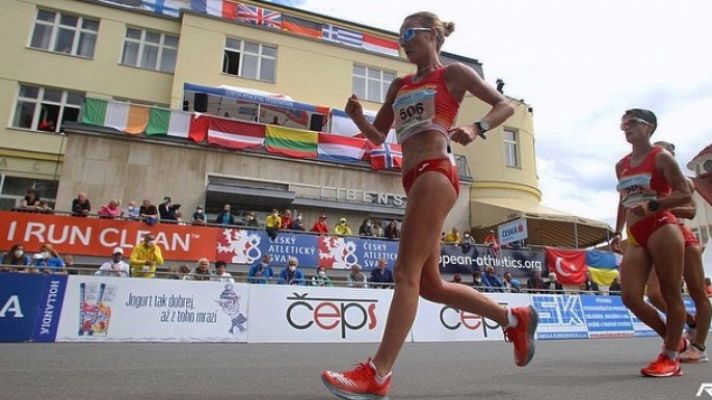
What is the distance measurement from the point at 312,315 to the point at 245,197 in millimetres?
9072

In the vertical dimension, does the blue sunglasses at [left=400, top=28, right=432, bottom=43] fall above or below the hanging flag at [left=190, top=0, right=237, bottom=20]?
below

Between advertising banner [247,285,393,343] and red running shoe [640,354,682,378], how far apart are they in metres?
6.17

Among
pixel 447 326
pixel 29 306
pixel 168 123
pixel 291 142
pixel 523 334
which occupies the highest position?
pixel 168 123

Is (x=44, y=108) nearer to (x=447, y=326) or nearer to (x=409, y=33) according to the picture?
(x=447, y=326)

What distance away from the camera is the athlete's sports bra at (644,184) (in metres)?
3.96

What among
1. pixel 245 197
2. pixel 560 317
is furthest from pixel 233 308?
pixel 245 197

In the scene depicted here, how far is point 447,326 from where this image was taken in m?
9.95

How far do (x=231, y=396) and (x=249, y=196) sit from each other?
590 inches

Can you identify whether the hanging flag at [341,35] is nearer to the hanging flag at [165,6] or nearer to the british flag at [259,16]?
the british flag at [259,16]

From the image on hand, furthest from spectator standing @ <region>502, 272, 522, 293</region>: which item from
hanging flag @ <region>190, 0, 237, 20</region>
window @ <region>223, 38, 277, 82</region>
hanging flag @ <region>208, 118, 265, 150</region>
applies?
hanging flag @ <region>190, 0, 237, 20</region>

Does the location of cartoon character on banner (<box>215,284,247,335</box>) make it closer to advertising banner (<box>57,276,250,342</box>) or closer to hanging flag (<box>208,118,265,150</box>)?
advertising banner (<box>57,276,250,342</box>)

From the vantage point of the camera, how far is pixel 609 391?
276cm

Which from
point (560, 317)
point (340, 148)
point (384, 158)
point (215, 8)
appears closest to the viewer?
point (560, 317)

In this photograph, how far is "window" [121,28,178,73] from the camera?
70.9 ft
